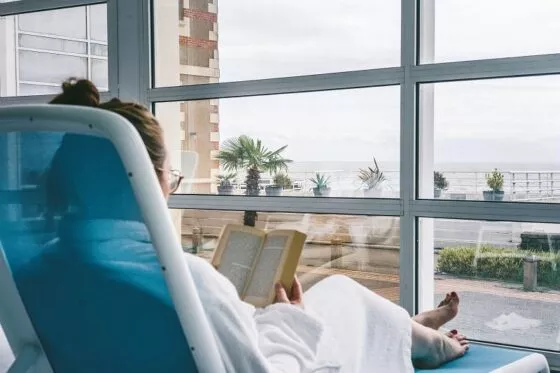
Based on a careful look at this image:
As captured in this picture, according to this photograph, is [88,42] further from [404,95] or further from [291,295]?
[291,295]

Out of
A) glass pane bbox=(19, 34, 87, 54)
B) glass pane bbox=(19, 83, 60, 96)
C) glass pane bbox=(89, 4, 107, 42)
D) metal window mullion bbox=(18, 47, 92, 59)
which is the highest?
glass pane bbox=(89, 4, 107, 42)

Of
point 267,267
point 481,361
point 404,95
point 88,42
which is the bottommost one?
A: point 481,361

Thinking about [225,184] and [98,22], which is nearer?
[225,184]

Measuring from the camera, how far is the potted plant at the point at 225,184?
3.47 meters

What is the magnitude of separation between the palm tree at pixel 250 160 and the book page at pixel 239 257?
25.2 inches

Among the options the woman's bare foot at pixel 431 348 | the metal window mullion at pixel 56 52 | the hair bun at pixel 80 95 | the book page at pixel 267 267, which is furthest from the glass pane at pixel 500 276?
the metal window mullion at pixel 56 52

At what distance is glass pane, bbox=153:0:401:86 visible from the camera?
3.07m

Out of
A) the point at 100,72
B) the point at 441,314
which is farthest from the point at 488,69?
the point at 100,72

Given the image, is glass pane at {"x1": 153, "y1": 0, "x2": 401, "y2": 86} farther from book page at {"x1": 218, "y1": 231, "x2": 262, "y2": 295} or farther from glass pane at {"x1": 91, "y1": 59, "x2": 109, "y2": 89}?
book page at {"x1": 218, "y1": 231, "x2": 262, "y2": 295}

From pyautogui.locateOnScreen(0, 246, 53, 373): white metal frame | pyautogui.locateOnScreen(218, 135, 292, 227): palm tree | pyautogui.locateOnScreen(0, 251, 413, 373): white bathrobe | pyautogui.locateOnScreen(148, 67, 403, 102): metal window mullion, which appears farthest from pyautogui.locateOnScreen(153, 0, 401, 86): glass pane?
pyautogui.locateOnScreen(0, 246, 53, 373): white metal frame

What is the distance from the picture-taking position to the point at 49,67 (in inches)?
161

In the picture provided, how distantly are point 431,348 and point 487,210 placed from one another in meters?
0.60

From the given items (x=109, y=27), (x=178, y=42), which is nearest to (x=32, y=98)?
(x=109, y=27)

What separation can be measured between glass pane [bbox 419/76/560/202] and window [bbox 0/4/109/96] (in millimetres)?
1713
